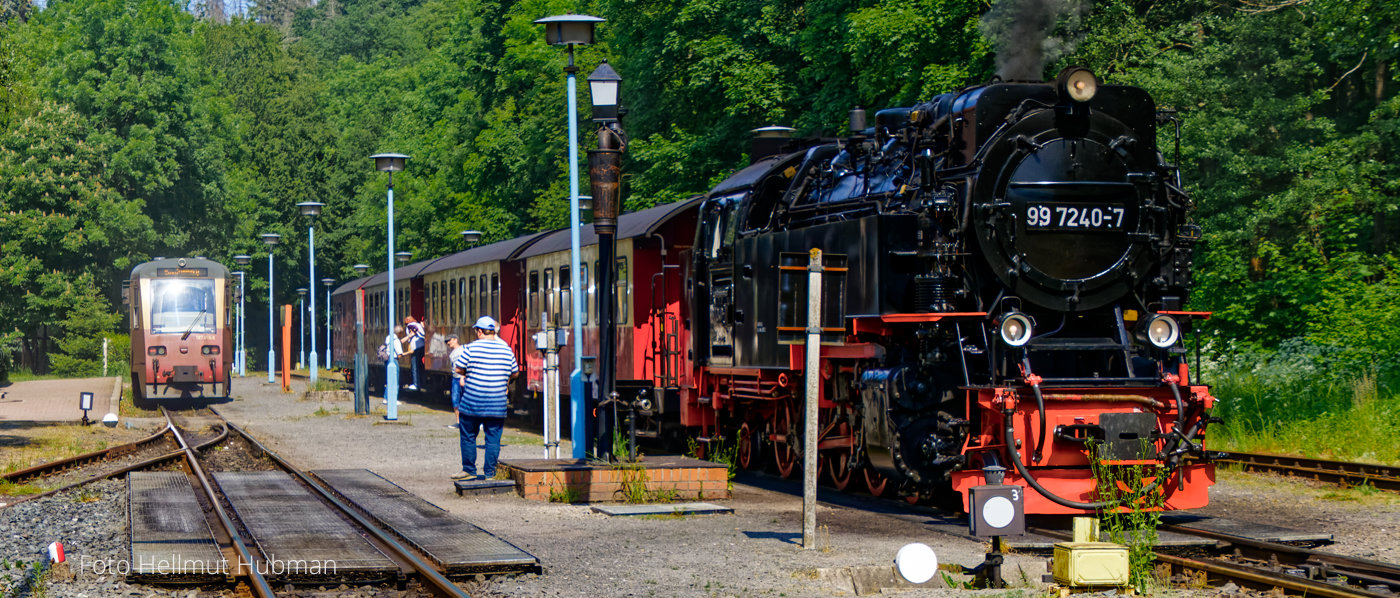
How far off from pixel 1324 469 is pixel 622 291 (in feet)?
30.9

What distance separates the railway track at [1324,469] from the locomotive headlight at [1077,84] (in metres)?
3.68

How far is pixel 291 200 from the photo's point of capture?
70.9 metres

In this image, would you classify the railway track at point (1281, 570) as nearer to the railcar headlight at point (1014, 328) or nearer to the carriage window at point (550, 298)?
the railcar headlight at point (1014, 328)

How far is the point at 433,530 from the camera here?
1050 centimetres

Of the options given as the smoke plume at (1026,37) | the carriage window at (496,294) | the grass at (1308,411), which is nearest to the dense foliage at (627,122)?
the smoke plume at (1026,37)

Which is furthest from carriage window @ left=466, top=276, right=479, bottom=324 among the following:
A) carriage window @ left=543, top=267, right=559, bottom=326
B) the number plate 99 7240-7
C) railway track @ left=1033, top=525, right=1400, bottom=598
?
railway track @ left=1033, top=525, right=1400, bottom=598

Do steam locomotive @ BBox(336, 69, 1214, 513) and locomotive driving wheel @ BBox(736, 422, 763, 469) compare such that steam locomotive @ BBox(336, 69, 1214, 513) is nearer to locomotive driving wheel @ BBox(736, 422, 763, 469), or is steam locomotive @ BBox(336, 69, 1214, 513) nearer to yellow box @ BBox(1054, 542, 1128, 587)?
yellow box @ BBox(1054, 542, 1128, 587)

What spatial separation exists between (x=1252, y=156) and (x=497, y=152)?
28.9m

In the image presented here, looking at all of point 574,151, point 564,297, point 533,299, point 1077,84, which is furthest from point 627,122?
point 1077,84

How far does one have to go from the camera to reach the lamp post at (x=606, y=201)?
46.8 ft

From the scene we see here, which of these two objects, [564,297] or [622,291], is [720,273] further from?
[564,297]

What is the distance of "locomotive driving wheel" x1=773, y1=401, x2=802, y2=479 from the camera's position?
554 inches

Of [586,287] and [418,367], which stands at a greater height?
[586,287]

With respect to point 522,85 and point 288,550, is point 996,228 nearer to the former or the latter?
point 288,550
